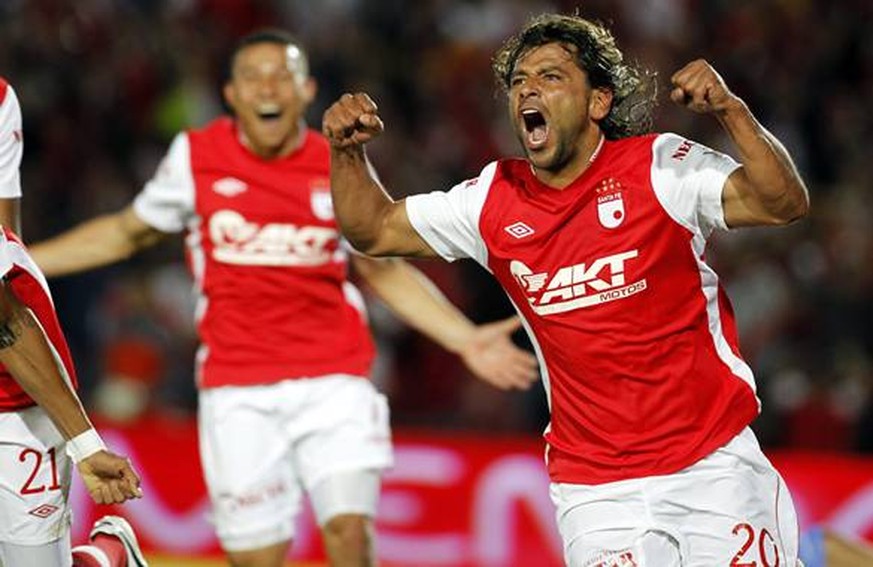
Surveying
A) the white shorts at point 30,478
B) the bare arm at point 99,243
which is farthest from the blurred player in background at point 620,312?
the bare arm at point 99,243

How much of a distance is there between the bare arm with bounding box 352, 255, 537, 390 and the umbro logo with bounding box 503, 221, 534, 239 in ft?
4.16

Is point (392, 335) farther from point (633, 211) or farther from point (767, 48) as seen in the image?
point (633, 211)

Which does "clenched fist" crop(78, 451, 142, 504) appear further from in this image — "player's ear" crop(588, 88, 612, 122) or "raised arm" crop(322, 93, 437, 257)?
"player's ear" crop(588, 88, 612, 122)

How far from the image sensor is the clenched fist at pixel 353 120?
5105 millimetres

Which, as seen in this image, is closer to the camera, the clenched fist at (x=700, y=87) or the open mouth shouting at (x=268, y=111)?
the clenched fist at (x=700, y=87)

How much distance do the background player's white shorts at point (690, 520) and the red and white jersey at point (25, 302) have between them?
1615 mm

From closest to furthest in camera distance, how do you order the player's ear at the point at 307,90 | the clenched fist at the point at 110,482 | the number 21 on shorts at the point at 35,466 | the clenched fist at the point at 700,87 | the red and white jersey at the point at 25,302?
the clenched fist at the point at 700,87 < the clenched fist at the point at 110,482 < the red and white jersey at the point at 25,302 < the number 21 on shorts at the point at 35,466 < the player's ear at the point at 307,90

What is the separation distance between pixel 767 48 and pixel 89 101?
4.90 meters

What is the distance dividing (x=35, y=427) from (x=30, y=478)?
153 mm

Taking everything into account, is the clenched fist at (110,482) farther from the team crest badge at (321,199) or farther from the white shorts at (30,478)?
the team crest badge at (321,199)

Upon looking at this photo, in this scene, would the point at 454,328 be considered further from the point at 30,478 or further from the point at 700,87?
the point at 700,87

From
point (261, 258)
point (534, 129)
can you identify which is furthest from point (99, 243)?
point (534, 129)

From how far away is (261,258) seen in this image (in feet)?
23.4

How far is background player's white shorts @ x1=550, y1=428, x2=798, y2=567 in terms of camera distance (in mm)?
5105
